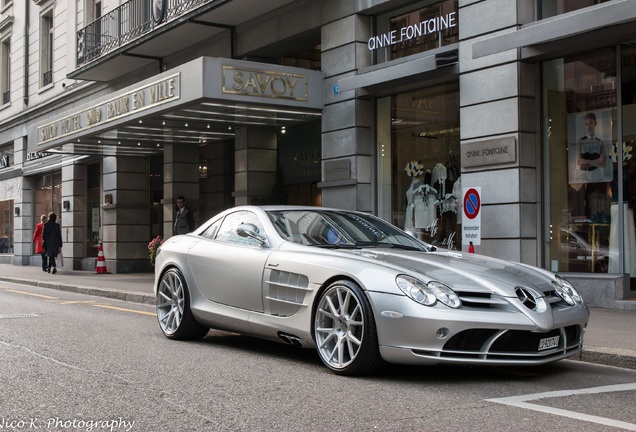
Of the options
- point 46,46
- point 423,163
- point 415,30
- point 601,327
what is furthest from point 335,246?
point 46,46

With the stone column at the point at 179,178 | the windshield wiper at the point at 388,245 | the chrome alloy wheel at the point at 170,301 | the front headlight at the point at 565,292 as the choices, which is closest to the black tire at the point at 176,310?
the chrome alloy wheel at the point at 170,301

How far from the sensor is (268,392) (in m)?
5.82

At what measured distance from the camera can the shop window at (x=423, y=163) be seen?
1464cm

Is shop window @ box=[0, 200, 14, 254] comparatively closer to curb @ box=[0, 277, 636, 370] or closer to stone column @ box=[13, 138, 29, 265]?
stone column @ box=[13, 138, 29, 265]

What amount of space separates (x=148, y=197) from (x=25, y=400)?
20.6m

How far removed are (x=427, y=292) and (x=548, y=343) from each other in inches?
40.8

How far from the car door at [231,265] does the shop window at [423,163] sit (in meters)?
6.92

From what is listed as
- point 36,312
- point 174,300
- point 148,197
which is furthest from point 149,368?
point 148,197

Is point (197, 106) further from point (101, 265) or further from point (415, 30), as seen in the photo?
point (101, 265)

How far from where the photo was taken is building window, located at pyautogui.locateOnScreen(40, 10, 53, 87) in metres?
31.4

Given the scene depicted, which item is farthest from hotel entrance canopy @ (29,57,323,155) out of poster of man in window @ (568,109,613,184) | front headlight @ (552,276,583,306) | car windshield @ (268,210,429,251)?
front headlight @ (552,276,583,306)

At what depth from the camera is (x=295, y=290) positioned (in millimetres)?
7059

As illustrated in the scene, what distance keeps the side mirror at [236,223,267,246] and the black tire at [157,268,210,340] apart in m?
1.17

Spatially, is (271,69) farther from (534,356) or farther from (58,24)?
(58,24)
